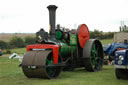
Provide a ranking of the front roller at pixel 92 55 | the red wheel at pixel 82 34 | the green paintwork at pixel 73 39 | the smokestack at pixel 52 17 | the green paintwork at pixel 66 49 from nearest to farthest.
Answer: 1. the smokestack at pixel 52 17
2. the green paintwork at pixel 66 49
3. the green paintwork at pixel 73 39
4. the front roller at pixel 92 55
5. the red wheel at pixel 82 34

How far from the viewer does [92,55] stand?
1117 cm

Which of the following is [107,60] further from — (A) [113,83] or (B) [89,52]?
(A) [113,83]

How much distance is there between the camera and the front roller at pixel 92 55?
10523 mm

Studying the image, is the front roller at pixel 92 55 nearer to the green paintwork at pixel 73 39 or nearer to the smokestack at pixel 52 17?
the green paintwork at pixel 73 39

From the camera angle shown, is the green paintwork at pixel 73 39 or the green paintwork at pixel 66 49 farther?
the green paintwork at pixel 73 39

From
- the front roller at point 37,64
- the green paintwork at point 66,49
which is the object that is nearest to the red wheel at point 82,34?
the green paintwork at point 66,49

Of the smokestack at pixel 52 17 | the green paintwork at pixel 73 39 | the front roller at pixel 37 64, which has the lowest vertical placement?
the front roller at pixel 37 64

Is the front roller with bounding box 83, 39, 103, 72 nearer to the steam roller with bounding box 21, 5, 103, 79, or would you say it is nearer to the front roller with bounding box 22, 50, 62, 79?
the steam roller with bounding box 21, 5, 103, 79

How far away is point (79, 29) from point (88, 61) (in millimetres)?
1542

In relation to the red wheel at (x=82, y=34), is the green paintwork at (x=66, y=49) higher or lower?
lower

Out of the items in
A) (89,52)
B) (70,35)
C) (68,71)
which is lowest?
(68,71)

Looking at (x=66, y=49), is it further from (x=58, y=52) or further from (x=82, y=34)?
(x=82, y=34)

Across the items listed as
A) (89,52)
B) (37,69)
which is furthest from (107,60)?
(37,69)

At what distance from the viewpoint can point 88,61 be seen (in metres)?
10.5
